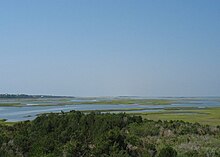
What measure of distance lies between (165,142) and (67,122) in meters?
5.33

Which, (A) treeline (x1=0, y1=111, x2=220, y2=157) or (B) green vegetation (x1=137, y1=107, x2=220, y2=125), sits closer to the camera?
(A) treeline (x1=0, y1=111, x2=220, y2=157)

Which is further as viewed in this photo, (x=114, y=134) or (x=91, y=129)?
(x=91, y=129)

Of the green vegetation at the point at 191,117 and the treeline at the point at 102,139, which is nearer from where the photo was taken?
the treeline at the point at 102,139

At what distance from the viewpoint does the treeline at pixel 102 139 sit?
46.6 feet

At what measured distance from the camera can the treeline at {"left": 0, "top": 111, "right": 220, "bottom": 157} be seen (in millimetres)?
14203

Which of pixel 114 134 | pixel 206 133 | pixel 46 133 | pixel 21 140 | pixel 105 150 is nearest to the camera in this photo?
pixel 105 150

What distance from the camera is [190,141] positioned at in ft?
63.2

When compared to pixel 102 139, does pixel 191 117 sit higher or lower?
lower

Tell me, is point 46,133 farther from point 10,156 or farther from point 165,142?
point 165,142

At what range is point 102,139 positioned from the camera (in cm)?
1476

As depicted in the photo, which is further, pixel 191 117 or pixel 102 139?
pixel 191 117

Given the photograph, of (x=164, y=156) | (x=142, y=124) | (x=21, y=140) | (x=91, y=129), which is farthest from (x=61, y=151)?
(x=142, y=124)

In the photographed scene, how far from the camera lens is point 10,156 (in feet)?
47.6

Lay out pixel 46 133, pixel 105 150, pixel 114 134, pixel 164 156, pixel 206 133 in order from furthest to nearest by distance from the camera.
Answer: pixel 206 133, pixel 46 133, pixel 114 134, pixel 105 150, pixel 164 156
